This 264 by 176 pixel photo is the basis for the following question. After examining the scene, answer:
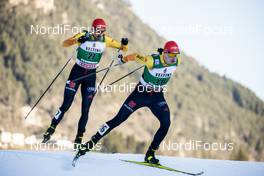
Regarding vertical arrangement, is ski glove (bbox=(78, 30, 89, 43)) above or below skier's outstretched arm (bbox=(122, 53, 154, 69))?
above

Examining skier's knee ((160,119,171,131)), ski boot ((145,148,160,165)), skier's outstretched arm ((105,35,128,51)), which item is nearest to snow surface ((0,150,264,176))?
ski boot ((145,148,160,165))

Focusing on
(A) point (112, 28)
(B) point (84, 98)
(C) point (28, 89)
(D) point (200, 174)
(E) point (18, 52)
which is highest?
(A) point (112, 28)

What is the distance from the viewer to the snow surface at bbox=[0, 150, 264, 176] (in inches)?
429

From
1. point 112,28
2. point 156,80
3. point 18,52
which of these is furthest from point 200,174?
point 112,28

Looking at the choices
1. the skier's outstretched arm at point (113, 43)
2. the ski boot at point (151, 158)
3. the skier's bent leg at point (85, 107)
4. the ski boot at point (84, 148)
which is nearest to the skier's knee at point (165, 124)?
the ski boot at point (151, 158)

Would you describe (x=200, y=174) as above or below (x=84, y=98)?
below

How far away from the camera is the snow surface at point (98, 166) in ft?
35.8

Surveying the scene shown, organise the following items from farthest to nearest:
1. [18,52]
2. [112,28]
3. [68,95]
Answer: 1. [112,28]
2. [18,52]
3. [68,95]

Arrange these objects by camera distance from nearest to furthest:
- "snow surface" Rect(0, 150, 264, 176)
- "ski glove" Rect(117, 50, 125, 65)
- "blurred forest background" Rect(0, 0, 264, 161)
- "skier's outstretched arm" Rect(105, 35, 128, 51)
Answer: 1. "snow surface" Rect(0, 150, 264, 176)
2. "ski glove" Rect(117, 50, 125, 65)
3. "skier's outstretched arm" Rect(105, 35, 128, 51)
4. "blurred forest background" Rect(0, 0, 264, 161)

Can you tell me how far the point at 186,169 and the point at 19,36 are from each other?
140 m

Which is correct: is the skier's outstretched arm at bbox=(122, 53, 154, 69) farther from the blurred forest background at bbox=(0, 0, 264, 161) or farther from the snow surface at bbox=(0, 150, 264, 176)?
the blurred forest background at bbox=(0, 0, 264, 161)

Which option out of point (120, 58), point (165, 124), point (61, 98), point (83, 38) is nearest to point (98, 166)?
point (165, 124)

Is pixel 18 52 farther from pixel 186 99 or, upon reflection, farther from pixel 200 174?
pixel 200 174

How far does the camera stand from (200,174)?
11969 mm
